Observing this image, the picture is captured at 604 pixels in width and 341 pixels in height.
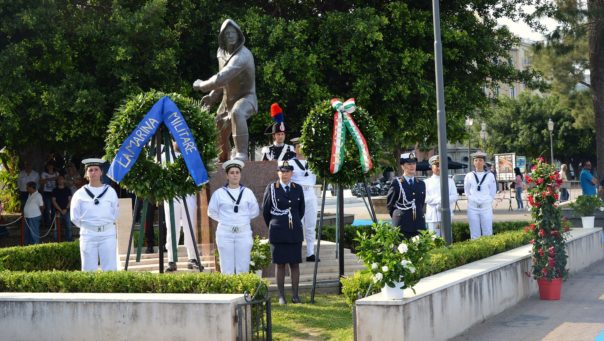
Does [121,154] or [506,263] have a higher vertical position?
[121,154]

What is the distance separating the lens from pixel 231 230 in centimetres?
1098

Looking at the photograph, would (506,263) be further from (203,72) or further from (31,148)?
(31,148)

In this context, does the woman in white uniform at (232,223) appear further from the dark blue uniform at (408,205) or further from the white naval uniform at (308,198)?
the dark blue uniform at (408,205)

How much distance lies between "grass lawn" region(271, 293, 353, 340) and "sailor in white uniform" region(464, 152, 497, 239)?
5764 mm

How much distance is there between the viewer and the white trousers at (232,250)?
1098 centimetres

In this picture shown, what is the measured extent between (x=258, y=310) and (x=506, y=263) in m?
4.32

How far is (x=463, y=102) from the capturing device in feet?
77.4

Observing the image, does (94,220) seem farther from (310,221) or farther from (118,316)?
(310,221)

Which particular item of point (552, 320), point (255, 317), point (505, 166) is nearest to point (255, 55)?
point (552, 320)

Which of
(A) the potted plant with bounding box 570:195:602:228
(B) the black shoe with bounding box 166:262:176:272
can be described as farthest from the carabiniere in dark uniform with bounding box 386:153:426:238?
(A) the potted plant with bounding box 570:195:602:228

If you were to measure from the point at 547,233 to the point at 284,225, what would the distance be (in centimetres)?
371

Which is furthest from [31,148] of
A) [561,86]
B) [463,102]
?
[561,86]

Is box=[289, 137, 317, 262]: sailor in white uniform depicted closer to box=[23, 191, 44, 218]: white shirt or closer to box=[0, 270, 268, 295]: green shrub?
box=[0, 270, 268, 295]: green shrub

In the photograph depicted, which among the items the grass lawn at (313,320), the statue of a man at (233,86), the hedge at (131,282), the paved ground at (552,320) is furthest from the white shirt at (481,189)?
the hedge at (131,282)
